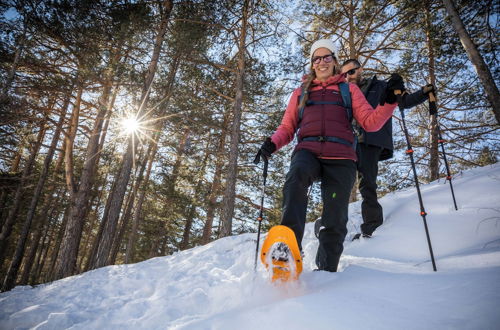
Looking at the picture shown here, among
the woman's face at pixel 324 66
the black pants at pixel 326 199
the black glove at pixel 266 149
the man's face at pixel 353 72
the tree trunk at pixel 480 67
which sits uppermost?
the tree trunk at pixel 480 67

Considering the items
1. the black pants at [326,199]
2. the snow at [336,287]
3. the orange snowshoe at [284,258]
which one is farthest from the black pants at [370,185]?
the orange snowshoe at [284,258]

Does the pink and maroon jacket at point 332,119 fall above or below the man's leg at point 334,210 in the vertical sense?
above

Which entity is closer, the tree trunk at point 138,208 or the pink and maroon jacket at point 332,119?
the pink and maroon jacket at point 332,119

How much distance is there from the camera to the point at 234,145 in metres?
7.90

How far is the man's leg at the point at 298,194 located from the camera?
2.00 metres

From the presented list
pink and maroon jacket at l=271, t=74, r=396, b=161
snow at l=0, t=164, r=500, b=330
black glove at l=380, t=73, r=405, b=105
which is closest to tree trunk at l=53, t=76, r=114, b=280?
snow at l=0, t=164, r=500, b=330

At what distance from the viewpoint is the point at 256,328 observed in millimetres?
1149

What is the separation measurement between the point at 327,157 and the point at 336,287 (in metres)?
1.06

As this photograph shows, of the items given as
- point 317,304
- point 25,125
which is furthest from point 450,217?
point 25,125

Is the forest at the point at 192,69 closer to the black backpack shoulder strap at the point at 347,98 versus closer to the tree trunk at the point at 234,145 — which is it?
the tree trunk at the point at 234,145

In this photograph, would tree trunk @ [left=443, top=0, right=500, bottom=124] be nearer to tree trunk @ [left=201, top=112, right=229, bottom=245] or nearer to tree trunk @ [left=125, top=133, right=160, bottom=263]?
tree trunk @ [left=201, top=112, right=229, bottom=245]

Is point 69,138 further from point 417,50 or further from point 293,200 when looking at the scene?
point 417,50

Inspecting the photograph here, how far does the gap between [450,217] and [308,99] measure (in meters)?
2.43

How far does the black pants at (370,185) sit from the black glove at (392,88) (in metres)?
1.51
